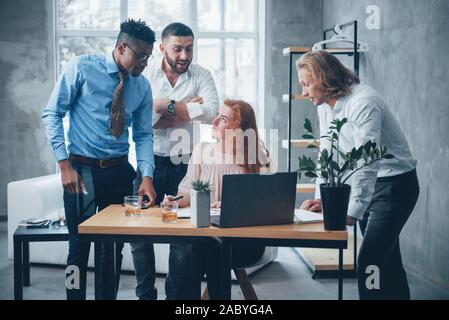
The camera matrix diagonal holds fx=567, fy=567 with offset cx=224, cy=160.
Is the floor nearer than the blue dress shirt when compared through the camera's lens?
No

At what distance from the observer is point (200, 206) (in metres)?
2.05

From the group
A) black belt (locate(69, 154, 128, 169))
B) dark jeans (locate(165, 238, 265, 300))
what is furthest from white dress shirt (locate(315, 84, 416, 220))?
black belt (locate(69, 154, 128, 169))

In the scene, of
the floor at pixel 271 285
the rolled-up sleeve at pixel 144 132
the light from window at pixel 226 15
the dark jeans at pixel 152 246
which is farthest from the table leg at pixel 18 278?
the light from window at pixel 226 15

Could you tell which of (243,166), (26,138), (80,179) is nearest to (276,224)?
(243,166)

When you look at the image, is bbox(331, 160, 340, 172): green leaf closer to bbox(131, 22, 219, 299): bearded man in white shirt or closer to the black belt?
the black belt

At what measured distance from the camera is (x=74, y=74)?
2.70 m

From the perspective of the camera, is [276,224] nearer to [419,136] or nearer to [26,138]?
[419,136]

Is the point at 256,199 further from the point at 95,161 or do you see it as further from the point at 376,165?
the point at 95,161

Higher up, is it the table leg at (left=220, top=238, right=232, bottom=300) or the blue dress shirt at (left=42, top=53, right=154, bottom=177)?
the blue dress shirt at (left=42, top=53, right=154, bottom=177)

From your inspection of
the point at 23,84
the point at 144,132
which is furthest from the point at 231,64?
the point at 144,132

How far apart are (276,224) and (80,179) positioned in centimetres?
104

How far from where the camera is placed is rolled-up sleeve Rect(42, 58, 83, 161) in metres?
2.65

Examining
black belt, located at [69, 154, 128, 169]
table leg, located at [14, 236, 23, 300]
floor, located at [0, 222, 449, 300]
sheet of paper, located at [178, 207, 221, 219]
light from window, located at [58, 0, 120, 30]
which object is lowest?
floor, located at [0, 222, 449, 300]

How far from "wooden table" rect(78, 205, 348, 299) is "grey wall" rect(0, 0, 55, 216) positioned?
3904 millimetres
